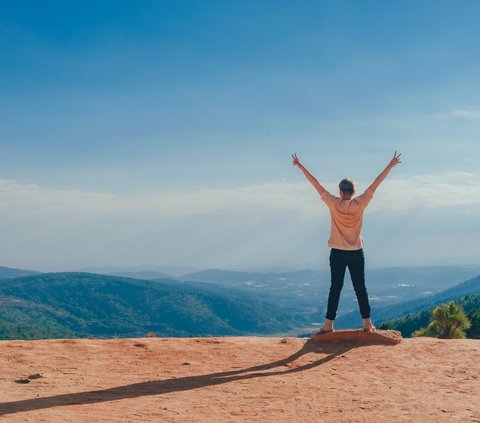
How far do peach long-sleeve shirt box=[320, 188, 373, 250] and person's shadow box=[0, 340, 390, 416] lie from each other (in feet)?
7.00

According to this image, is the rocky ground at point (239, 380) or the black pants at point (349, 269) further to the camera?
the black pants at point (349, 269)

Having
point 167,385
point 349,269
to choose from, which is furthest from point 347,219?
point 167,385

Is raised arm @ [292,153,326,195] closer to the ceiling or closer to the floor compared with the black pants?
closer to the ceiling

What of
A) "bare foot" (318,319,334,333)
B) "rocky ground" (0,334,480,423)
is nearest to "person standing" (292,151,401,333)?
"bare foot" (318,319,334,333)

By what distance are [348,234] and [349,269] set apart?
0.73 meters

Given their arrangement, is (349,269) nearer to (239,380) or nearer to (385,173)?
(385,173)

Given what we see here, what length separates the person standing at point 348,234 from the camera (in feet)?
35.4

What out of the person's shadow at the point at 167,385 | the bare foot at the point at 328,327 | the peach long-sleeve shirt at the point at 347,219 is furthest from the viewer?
the bare foot at the point at 328,327

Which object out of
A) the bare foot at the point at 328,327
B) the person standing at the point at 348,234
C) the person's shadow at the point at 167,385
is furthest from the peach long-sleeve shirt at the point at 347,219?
the person's shadow at the point at 167,385

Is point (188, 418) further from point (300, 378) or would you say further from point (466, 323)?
point (466, 323)

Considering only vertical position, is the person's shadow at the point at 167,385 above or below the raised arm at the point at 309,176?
below

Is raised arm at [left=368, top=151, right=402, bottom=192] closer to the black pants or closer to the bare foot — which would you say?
the black pants

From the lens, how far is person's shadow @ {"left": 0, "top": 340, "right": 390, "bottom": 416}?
22.3 feet

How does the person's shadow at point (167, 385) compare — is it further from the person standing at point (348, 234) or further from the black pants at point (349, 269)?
the person standing at point (348, 234)
